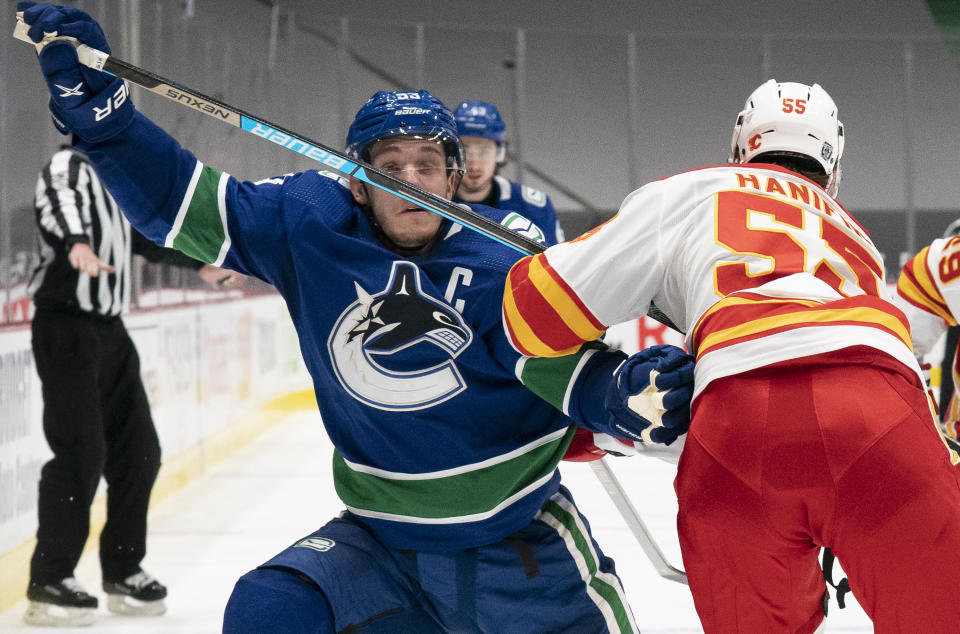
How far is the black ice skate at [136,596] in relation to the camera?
295 cm

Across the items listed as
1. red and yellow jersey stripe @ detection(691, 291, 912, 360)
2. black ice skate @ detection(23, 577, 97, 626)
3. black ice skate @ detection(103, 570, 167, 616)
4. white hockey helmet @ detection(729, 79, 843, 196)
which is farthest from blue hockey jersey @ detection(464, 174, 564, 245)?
red and yellow jersey stripe @ detection(691, 291, 912, 360)

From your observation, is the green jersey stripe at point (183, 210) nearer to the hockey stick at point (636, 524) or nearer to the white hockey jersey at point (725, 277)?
the white hockey jersey at point (725, 277)

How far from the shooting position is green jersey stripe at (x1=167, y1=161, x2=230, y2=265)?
5.24 feet

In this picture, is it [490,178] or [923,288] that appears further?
[490,178]

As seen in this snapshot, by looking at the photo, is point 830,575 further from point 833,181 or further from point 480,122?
point 480,122

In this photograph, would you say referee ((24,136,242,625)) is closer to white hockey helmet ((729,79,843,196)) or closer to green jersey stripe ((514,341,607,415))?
green jersey stripe ((514,341,607,415))

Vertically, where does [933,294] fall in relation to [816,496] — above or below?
above

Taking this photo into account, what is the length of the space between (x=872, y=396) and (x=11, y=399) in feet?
7.85

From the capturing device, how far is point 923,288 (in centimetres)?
270

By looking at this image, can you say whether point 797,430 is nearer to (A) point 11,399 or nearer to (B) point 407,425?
(B) point 407,425

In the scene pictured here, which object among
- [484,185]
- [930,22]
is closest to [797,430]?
[484,185]

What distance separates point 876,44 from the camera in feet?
22.4

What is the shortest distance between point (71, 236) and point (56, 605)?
38.6 inches

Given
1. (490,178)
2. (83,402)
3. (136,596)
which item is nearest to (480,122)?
(490,178)
